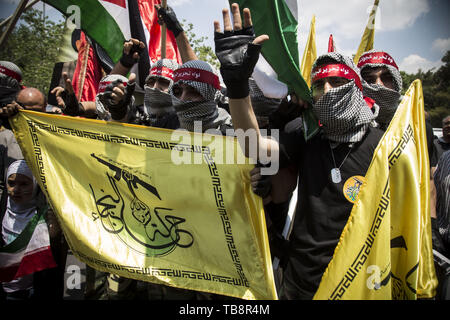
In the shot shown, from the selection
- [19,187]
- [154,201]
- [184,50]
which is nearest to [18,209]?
[19,187]

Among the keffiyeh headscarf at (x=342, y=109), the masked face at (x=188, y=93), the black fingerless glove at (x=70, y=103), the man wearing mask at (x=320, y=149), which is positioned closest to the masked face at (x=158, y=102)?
the black fingerless glove at (x=70, y=103)

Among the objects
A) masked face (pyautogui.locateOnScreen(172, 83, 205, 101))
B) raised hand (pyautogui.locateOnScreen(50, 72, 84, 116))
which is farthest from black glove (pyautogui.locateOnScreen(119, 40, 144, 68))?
masked face (pyautogui.locateOnScreen(172, 83, 205, 101))

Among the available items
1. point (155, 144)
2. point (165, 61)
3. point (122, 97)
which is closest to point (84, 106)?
point (165, 61)

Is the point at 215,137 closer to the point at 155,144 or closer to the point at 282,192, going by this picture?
the point at 155,144

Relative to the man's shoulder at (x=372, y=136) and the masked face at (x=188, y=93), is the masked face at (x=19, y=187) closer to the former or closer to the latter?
the masked face at (x=188, y=93)

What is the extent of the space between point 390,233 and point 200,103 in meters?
1.48

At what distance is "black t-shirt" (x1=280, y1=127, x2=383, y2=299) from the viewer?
1680 millimetres

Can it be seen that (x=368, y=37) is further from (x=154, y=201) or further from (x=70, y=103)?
(x=70, y=103)

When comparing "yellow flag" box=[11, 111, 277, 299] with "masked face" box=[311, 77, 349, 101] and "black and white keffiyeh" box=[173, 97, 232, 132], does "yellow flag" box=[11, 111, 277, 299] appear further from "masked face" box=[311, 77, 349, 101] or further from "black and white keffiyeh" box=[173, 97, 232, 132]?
"masked face" box=[311, 77, 349, 101]

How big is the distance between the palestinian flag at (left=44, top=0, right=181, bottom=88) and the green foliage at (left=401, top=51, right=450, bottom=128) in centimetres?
3367

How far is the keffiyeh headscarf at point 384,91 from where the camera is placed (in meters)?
2.45

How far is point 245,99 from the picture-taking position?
1588mm

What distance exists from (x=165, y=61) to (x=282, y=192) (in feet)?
6.72

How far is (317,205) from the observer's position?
1721mm
